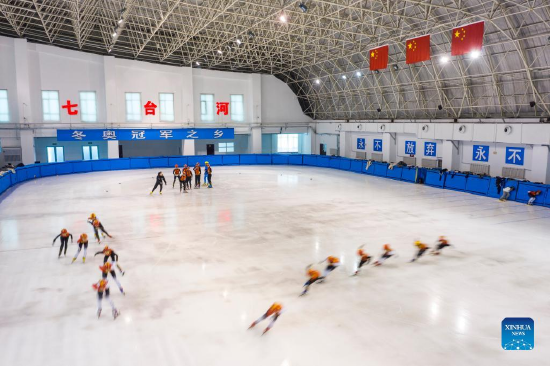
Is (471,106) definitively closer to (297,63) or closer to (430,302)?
(297,63)

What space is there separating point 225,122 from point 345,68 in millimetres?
14967

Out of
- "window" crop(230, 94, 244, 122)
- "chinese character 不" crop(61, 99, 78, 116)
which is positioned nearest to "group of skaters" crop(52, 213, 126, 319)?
"chinese character 不" crop(61, 99, 78, 116)


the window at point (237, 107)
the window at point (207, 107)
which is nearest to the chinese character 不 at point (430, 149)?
the window at point (237, 107)

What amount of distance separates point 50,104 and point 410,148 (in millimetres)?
34077

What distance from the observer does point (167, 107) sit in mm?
44438

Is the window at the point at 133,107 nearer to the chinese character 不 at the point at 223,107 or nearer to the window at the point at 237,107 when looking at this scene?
the chinese character 不 at the point at 223,107

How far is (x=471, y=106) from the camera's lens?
98.8ft

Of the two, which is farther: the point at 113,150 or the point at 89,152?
the point at 89,152

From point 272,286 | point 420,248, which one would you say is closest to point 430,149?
point 420,248

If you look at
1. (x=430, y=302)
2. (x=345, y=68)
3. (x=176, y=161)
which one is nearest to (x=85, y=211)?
(x=430, y=302)

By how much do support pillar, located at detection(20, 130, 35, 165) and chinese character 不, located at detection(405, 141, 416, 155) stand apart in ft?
113

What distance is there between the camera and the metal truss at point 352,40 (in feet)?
80.7

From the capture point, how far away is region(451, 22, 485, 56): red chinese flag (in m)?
18.6

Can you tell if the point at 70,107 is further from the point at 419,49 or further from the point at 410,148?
the point at 419,49
